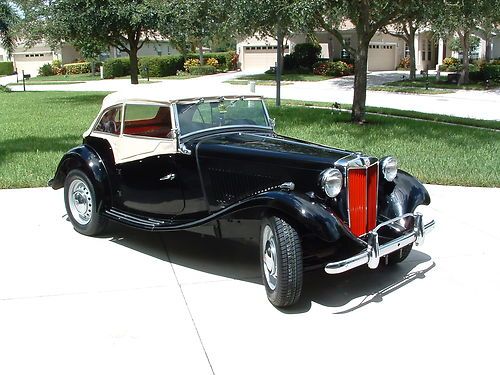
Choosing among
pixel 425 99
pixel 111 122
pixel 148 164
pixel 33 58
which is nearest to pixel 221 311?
pixel 148 164

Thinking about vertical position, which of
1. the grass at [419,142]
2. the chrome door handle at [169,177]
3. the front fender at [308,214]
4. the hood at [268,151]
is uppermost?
the hood at [268,151]

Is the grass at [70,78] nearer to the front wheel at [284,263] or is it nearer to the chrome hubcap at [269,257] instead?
the chrome hubcap at [269,257]

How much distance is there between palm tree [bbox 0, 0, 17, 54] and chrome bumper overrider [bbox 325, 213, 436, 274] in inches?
1069

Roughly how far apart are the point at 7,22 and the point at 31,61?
30.5 meters

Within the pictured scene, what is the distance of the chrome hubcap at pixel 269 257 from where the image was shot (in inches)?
166

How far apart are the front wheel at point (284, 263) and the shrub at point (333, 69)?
115 feet

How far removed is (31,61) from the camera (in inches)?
2216

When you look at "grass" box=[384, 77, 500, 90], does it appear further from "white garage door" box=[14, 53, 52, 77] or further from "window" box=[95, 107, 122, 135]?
"white garage door" box=[14, 53, 52, 77]

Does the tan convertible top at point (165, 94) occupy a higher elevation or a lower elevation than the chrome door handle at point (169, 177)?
higher

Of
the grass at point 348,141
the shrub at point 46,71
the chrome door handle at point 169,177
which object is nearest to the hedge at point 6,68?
the shrub at point 46,71

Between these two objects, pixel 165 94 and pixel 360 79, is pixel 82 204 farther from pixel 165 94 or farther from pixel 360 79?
pixel 360 79

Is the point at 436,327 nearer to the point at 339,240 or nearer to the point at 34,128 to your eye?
the point at 339,240

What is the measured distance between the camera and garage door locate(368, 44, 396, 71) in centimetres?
4434

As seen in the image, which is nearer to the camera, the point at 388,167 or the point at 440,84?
the point at 388,167
